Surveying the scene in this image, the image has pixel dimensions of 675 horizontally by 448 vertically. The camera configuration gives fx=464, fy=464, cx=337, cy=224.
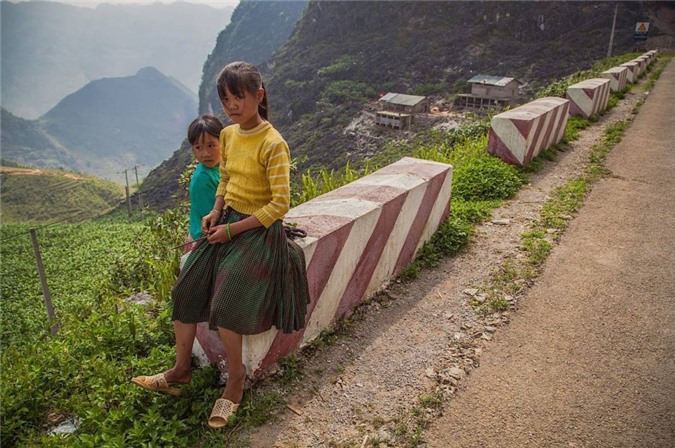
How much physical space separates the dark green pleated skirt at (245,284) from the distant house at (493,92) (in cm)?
4897

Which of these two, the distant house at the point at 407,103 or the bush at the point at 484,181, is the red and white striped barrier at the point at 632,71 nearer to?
the bush at the point at 484,181

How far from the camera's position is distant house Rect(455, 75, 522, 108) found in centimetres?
4797

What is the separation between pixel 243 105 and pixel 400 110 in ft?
164

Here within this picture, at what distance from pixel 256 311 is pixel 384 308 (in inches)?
57.7

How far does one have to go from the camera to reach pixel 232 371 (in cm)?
257

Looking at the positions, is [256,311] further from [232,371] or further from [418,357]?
[418,357]

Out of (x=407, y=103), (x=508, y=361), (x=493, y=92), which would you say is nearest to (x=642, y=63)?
(x=508, y=361)

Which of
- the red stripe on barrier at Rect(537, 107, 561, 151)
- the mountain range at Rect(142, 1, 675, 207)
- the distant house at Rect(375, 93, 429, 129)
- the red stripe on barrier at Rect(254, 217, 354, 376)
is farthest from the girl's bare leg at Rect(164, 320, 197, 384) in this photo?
the distant house at Rect(375, 93, 429, 129)

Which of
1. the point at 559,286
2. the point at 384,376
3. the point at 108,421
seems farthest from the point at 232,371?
the point at 559,286

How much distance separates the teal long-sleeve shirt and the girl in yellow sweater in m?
0.32

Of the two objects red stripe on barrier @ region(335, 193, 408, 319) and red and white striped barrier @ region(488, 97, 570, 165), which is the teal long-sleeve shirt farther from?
red and white striped barrier @ region(488, 97, 570, 165)

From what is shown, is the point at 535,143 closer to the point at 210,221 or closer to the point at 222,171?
the point at 222,171

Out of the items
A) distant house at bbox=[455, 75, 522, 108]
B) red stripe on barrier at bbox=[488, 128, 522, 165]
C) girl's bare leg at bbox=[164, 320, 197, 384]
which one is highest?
red stripe on barrier at bbox=[488, 128, 522, 165]

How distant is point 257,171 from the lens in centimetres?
254
